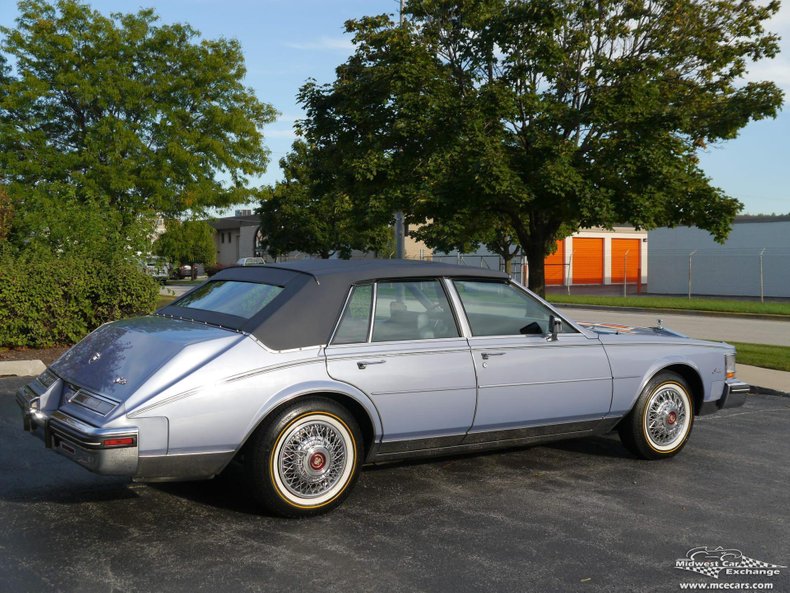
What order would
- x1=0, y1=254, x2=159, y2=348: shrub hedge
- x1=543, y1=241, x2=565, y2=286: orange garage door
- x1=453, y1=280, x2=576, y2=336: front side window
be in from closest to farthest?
x1=453, y1=280, x2=576, y2=336: front side window < x1=0, y1=254, x2=159, y2=348: shrub hedge < x1=543, y1=241, x2=565, y2=286: orange garage door

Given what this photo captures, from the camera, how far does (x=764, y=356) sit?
45.8 feet

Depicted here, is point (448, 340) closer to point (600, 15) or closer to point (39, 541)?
point (39, 541)

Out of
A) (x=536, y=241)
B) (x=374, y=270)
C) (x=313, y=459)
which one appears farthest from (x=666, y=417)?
(x=536, y=241)

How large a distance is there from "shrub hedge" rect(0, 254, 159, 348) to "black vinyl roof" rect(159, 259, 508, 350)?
802cm

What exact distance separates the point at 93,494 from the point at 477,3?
14.1m

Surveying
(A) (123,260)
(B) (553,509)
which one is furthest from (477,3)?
(B) (553,509)

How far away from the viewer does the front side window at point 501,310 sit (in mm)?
5992

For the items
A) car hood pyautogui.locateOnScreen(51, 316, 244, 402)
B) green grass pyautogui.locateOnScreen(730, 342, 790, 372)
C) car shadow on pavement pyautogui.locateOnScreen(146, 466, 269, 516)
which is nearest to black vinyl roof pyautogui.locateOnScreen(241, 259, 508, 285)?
car hood pyautogui.locateOnScreen(51, 316, 244, 402)

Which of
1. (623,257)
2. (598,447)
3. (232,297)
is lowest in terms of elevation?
(598,447)

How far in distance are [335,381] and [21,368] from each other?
771 cm

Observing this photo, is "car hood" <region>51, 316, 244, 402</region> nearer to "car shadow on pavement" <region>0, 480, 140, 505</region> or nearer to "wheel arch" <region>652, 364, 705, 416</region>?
"car shadow on pavement" <region>0, 480, 140, 505</region>

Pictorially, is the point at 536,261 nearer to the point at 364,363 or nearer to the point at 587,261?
the point at 364,363

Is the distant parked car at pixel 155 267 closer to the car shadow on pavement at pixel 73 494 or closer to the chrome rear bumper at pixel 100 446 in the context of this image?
the car shadow on pavement at pixel 73 494

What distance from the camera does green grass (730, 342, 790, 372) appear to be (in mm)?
12914
